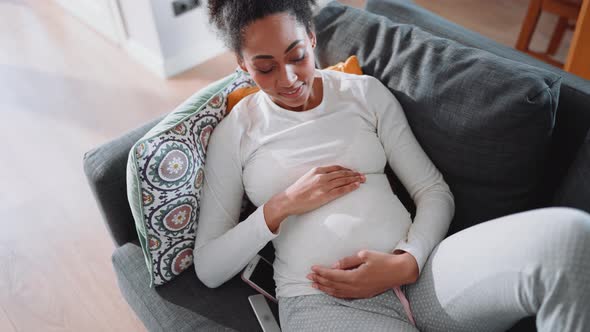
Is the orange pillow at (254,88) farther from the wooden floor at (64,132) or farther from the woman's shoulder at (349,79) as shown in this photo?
the wooden floor at (64,132)

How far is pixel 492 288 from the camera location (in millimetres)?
888

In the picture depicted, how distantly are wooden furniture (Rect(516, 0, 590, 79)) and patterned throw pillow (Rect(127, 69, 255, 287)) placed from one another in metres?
1.30

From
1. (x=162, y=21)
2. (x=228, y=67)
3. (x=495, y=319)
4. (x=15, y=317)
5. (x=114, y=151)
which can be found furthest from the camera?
(x=228, y=67)

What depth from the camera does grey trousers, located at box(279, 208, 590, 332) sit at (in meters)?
0.81

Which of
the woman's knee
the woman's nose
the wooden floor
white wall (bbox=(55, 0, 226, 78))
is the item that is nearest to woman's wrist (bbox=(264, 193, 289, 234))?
the woman's nose

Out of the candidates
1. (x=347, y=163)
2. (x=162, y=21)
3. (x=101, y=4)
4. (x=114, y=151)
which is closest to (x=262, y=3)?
(x=347, y=163)

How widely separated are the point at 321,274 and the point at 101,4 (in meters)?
2.39

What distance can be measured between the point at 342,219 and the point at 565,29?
2108 millimetres

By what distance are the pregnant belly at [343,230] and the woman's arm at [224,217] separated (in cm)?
6

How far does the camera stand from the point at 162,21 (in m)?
2.41

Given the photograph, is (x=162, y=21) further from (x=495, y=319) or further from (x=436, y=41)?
(x=495, y=319)

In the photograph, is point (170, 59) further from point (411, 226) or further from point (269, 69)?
point (411, 226)

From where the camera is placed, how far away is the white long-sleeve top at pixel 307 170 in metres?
1.09

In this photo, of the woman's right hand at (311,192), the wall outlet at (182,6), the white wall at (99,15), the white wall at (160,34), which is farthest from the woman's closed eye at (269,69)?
the white wall at (99,15)
